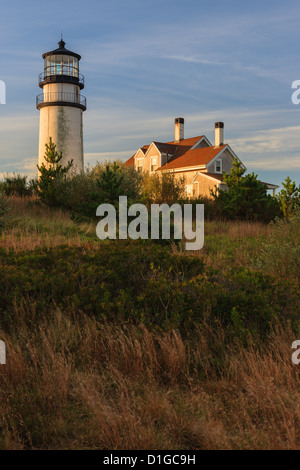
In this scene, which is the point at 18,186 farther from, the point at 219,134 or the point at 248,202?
the point at 219,134

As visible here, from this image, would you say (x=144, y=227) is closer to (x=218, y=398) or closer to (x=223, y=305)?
(x=223, y=305)

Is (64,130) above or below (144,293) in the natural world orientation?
above

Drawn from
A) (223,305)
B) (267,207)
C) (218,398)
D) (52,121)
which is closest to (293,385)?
(218,398)

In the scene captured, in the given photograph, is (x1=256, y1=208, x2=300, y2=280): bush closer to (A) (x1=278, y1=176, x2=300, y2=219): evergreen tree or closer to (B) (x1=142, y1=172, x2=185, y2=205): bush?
(A) (x1=278, y1=176, x2=300, y2=219): evergreen tree

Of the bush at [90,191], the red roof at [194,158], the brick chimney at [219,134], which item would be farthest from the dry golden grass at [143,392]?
the brick chimney at [219,134]

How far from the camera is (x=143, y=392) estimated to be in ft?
14.4

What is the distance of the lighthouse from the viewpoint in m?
26.8

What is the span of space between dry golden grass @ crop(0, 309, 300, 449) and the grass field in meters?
0.02

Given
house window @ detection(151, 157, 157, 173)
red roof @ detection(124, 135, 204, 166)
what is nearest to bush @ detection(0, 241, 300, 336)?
house window @ detection(151, 157, 157, 173)

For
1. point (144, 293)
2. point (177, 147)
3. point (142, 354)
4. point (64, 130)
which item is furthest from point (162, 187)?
point (142, 354)

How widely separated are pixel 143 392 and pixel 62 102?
2516 cm

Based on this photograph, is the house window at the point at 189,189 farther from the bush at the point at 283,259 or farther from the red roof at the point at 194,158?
the bush at the point at 283,259

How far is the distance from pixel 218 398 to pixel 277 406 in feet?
1.95

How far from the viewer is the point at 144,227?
13492mm
